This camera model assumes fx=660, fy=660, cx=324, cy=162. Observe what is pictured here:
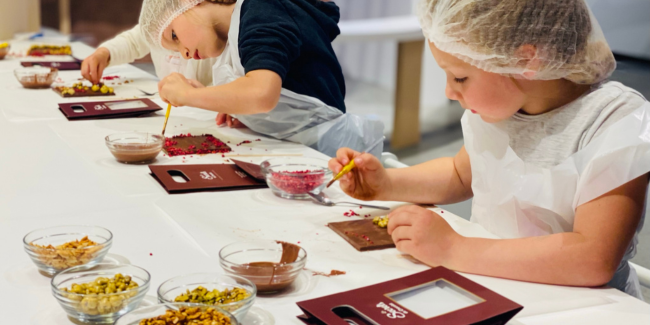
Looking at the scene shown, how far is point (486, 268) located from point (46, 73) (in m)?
1.83

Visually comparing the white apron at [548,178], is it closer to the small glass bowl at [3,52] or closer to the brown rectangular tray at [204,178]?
the brown rectangular tray at [204,178]

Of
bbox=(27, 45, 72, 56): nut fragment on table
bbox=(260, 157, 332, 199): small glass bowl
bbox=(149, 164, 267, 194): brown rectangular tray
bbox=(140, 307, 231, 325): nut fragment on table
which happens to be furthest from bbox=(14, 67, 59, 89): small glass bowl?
bbox=(140, 307, 231, 325): nut fragment on table

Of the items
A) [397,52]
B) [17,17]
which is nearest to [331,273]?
[397,52]

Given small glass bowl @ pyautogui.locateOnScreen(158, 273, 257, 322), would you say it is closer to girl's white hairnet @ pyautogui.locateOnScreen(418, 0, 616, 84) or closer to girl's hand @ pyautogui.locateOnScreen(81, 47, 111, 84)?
girl's white hairnet @ pyautogui.locateOnScreen(418, 0, 616, 84)

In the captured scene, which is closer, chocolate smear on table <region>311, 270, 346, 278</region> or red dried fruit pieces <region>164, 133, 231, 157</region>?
chocolate smear on table <region>311, 270, 346, 278</region>

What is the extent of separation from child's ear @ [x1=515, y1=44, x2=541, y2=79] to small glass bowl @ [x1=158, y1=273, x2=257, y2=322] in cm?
52

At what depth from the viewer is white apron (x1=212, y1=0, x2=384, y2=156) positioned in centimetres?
174

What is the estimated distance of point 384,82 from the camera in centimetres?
547

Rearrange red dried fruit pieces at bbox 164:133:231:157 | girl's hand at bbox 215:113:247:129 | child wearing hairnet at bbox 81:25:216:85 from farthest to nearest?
child wearing hairnet at bbox 81:25:216:85
girl's hand at bbox 215:113:247:129
red dried fruit pieces at bbox 164:133:231:157

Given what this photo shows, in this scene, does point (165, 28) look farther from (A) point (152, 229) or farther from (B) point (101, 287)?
(B) point (101, 287)

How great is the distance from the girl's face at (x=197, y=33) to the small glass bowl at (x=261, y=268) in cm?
99

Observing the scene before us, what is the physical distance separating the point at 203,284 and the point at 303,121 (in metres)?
1.00

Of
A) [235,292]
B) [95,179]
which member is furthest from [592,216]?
[95,179]

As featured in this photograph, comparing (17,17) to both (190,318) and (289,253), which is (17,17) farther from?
(190,318)
